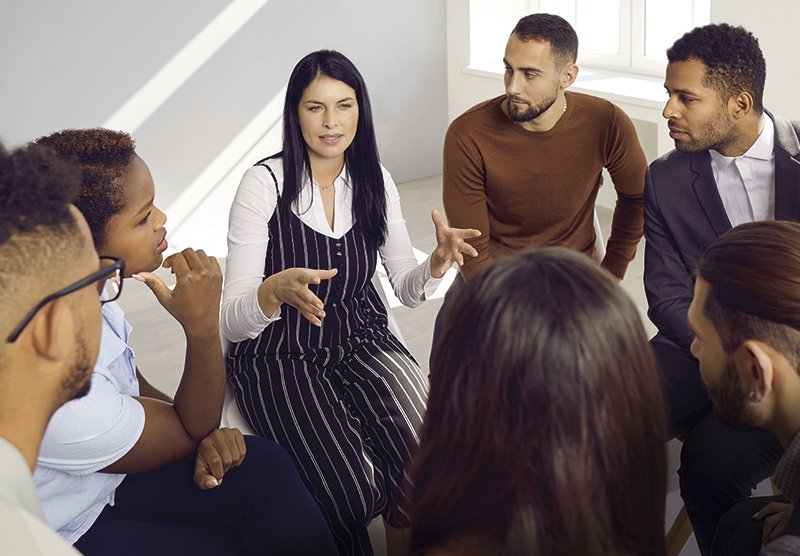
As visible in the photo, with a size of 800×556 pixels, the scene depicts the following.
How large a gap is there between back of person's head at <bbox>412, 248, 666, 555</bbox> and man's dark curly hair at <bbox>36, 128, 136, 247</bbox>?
0.96 m

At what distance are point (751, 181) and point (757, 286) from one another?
3.10ft

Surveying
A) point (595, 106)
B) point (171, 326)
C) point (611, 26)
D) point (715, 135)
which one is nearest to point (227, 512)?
point (715, 135)

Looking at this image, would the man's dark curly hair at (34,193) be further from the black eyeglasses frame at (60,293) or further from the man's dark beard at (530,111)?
the man's dark beard at (530,111)

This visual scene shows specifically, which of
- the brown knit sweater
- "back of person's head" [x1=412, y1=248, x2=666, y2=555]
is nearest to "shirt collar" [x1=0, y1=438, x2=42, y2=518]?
"back of person's head" [x1=412, y1=248, x2=666, y2=555]

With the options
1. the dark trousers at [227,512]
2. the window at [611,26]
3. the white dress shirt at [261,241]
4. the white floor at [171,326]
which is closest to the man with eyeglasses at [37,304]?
the dark trousers at [227,512]

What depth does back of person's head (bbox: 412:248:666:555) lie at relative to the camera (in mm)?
951

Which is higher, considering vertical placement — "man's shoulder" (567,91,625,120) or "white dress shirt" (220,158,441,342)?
"man's shoulder" (567,91,625,120)

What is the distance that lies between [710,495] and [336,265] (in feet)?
3.31

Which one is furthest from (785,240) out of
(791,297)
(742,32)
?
(742,32)

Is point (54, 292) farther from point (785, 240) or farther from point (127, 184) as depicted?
point (785, 240)

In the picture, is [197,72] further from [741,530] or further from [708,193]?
[741,530]

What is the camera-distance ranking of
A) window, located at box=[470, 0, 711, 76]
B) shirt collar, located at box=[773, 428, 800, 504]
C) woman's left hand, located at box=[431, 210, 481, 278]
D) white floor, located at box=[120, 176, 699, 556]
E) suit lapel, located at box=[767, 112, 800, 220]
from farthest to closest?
1. window, located at box=[470, 0, 711, 76]
2. white floor, located at box=[120, 176, 699, 556]
3. suit lapel, located at box=[767, 112, 800, 220]
4. woman's left hand, located at box=[431, 210, 481, 278]
5. shirt collar, located at box=[773, 428, 800, 504]

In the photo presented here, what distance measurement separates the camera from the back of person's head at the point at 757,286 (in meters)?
1.40

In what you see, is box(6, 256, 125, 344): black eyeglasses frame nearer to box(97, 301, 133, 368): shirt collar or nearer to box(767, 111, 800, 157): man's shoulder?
box(97, 301, 133, 368): shirt collar
